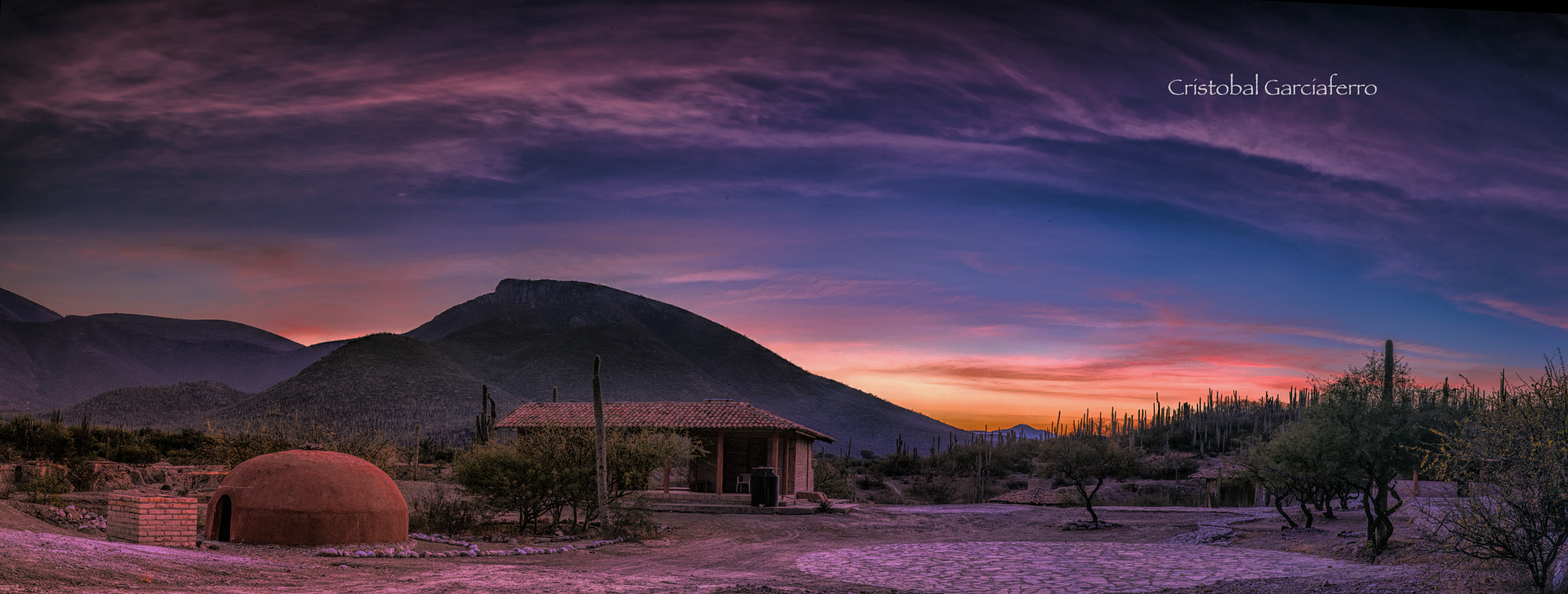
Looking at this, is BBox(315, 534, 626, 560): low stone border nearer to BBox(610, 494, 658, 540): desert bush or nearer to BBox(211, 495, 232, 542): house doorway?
BBox(610, 494, 658, 540): desert bush

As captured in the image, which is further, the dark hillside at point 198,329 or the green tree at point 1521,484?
the dark hillside at point 198,329

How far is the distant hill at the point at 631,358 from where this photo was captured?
315ft

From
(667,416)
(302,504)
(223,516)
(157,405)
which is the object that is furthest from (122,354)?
(302,504)

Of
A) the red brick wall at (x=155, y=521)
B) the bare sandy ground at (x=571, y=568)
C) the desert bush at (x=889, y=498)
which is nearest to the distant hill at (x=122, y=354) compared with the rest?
the desert bush at (x=889, y=498)

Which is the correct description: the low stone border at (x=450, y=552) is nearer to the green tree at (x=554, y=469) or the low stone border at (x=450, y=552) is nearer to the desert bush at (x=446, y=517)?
the desert bush at (x=446, y=517)

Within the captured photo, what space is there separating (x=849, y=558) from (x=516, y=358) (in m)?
90.2

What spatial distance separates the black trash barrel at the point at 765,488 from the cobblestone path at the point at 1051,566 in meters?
12.6

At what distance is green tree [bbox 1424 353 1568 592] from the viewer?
920 centimetres

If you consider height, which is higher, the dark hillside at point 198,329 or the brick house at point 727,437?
the dark hillside at point 198,329

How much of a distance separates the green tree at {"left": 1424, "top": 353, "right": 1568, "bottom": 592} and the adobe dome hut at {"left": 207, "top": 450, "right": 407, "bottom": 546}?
15.5m

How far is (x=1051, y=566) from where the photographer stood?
1573cm

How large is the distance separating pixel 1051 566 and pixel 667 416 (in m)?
23.3

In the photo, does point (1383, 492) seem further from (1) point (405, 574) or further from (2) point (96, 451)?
(2) point (96, 451)

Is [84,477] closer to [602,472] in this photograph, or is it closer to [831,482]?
[602,472]
